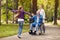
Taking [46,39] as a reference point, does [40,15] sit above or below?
above

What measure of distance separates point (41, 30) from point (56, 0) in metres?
19.4

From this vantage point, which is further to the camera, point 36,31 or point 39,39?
point 36,31

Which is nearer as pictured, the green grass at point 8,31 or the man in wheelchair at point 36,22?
the green grass at point 8,31

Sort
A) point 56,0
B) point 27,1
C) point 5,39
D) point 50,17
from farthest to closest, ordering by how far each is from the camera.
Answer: point 50,17 → point 27,1 → point 56,0 → point 5,39

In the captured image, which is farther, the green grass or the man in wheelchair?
the man in wheelchair

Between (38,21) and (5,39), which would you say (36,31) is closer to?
(38,21)

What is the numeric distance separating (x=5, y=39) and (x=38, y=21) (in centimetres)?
405

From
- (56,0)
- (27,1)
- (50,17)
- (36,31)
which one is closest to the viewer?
(36,31)

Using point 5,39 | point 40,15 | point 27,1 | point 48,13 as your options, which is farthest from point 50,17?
point 5,39

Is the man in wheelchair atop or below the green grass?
atop

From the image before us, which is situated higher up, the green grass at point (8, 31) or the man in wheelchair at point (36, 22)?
the man in wheelchair at point (36, 22)

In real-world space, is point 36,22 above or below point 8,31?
above

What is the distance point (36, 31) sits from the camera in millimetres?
17422

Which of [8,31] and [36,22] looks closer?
[36,22]
